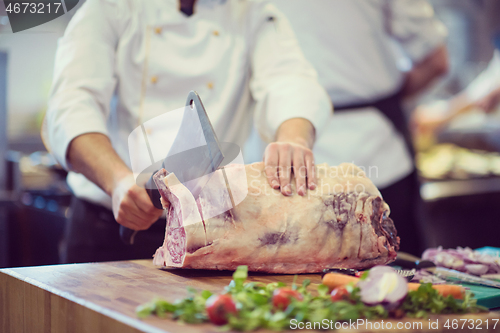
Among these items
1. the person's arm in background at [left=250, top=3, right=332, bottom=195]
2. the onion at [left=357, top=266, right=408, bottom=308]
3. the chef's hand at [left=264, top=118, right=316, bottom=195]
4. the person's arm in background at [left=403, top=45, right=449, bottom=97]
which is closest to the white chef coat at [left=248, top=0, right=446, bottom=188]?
the person's arm in background at [left=403, top=45, right=449, bottom=97]

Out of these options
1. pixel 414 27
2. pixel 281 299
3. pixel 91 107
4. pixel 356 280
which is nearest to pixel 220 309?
pixel 281 299

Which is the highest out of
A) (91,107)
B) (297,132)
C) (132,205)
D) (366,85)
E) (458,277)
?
(366,85)

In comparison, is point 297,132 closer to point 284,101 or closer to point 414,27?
point 284,101

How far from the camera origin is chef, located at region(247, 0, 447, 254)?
2652 mm

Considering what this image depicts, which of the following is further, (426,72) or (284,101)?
(426,72)

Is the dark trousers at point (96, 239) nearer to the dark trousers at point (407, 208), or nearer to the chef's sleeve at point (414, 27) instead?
the dark trousers at point (407, 208)

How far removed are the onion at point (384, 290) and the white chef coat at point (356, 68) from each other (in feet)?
5.55

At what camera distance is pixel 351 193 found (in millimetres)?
1493

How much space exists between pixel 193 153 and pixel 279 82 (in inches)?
28.0

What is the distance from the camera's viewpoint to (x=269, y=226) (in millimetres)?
1383

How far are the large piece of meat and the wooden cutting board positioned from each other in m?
0.05

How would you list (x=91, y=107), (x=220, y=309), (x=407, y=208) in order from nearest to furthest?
(x=220, y=309) < (x=91, y=107) < (x=407, y=208)

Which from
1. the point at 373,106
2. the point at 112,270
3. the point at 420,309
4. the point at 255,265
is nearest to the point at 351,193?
the point at 255,265

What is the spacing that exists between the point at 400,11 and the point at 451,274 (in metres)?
1.81
